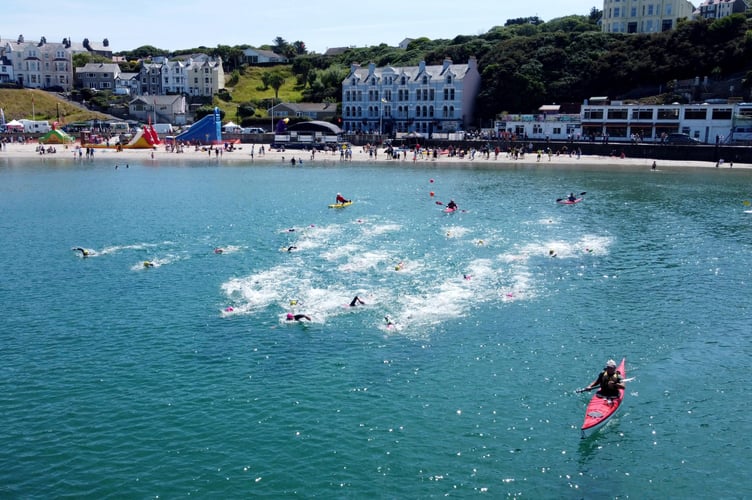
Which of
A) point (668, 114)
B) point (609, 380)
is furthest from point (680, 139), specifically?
point (609, 380)

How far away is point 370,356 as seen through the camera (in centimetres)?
2562

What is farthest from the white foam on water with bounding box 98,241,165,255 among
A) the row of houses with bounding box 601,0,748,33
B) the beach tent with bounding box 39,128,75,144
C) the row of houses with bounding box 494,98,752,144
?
the row of houses with bounding box 601,0,748,33

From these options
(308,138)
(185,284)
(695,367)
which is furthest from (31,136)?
(695,367)

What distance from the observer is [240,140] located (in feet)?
421

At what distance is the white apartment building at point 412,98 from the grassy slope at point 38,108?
5993 centimetres

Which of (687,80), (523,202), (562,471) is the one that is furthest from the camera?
(687,80)

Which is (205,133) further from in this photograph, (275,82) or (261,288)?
(261,288)

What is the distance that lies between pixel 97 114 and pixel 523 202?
12192 centimetres

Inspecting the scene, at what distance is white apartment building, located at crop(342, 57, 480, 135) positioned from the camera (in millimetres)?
126000

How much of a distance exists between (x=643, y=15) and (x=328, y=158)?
90658mm

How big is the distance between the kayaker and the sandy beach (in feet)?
253

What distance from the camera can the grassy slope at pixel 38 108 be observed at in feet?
491

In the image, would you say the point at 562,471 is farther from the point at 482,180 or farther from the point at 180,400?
the point at 482,180

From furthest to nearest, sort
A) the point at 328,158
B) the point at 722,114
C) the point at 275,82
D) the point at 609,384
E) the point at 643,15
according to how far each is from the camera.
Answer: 1. the point at 275,82
2. the point at 643,15
3. the point at 328,158
4. the point at 722,114
5. the point at 609,384
